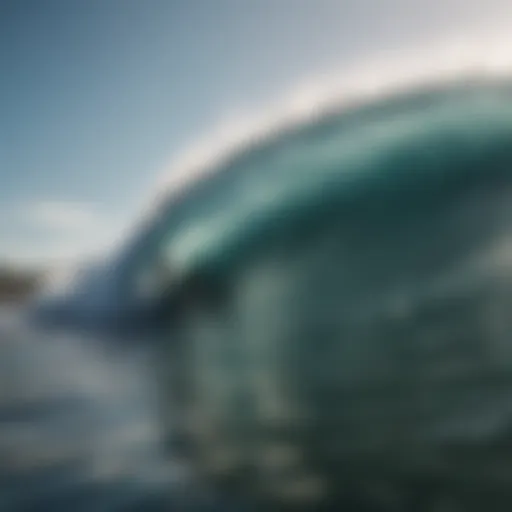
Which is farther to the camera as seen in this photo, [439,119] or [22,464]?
[439,119]

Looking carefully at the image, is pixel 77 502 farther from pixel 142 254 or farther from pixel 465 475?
pixel 142 254

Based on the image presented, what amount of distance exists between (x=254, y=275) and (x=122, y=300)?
14.5 inches

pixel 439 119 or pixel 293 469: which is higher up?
pixel 439 119

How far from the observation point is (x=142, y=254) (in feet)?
5.99

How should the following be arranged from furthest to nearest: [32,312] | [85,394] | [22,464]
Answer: [32,312] → [85,394] → [22,464]

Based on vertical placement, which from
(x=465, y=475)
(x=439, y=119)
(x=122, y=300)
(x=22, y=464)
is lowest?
(x=465, y=475)

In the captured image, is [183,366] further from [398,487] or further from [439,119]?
[439,119]

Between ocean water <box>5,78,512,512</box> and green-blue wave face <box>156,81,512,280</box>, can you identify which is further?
green-blue wave face <box>156,81,512,280</box>

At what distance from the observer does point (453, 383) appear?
4.92 feet

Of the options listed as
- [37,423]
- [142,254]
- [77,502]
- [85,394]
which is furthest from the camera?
[142,254]

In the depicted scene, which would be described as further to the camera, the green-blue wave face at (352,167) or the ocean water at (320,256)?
the green-blue wave face at (352,167)

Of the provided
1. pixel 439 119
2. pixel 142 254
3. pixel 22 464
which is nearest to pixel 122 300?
pixel 142 254

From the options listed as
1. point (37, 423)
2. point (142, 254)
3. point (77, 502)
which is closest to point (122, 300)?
point (142, 254)

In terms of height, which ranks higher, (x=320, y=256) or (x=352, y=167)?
(x=352, y=167)
